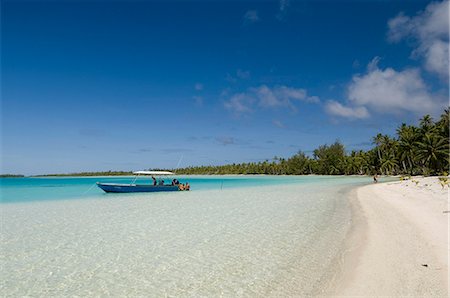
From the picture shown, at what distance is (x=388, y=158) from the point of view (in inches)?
2837

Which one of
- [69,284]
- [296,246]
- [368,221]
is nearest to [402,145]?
[368,221]

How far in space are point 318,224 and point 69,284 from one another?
890cm

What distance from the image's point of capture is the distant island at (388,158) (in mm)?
51250

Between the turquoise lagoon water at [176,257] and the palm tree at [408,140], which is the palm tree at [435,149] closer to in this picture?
the palm tree at [408,140]

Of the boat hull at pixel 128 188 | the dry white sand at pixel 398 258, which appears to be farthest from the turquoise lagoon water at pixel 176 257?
the boat hull at pixel 128 188

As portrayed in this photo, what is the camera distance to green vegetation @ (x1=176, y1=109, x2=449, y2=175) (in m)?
51.2

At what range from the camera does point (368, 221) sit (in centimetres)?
1205

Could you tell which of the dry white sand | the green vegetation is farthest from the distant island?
the dry white sand

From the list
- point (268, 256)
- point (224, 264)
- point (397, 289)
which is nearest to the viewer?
point (397, 289)

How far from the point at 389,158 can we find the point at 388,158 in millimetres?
274

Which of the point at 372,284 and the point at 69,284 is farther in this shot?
the point at 69,284

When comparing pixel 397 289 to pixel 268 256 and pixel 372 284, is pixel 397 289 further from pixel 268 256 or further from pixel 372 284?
pixel 268 256

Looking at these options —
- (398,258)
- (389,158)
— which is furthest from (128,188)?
(389,158)

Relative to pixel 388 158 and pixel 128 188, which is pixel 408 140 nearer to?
pixel 388 158
